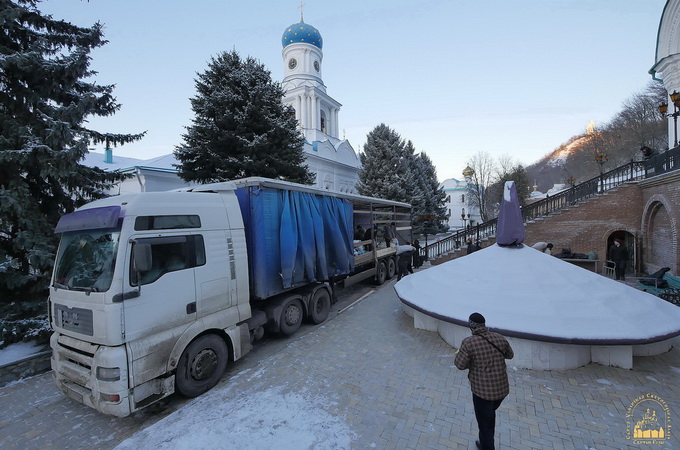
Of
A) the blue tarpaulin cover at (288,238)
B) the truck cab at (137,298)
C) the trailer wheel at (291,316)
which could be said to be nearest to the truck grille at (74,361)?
the truck cab at (137,298)

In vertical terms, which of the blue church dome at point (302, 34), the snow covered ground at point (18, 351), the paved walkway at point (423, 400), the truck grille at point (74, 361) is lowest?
the paved walkway at point (423, 400)

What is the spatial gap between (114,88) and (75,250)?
20.4 ft

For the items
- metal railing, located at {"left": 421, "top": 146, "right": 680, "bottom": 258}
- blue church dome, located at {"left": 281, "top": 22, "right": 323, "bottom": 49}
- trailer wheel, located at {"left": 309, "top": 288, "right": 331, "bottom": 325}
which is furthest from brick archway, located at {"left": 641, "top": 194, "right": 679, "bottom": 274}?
blue church dome, located at {"left": 281, "top": 22, "right": 323, "bottom": 49}

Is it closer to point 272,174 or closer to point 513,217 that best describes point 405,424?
point 513,217

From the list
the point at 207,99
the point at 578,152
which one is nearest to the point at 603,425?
the point at 207,99

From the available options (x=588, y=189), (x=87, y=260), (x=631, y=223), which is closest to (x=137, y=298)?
(x=87, y=260)

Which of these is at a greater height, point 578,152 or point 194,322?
point 578,152

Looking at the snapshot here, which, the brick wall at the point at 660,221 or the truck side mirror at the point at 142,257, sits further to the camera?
the brick wall at the point at 660,221

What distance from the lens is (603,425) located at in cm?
374

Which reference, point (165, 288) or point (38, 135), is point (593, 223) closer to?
point (165, 288)

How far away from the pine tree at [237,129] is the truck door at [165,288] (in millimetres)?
9594

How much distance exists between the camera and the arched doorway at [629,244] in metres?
13.9

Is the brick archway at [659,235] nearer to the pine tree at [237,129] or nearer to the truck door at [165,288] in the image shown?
the pine tree at [237,129]

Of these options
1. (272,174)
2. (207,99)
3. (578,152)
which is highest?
(578,152)
